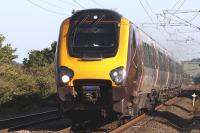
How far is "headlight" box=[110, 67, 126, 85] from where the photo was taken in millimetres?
14434

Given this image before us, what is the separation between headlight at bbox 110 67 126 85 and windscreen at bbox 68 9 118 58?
485 millimetres

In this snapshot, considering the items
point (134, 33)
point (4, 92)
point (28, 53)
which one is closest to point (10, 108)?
point (4, 92)

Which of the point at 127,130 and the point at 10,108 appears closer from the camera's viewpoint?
the point at 127,130

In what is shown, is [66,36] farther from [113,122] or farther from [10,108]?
[10,108]

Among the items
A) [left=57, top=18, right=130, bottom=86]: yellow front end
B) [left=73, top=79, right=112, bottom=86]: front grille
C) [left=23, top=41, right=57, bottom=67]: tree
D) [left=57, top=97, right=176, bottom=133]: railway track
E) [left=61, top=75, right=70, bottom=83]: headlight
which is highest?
[left=23, top=41, right=57, bottom=67]: tree

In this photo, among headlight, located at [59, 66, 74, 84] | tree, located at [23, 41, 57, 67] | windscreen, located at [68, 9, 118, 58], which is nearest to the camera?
headlight, located at [59, 66, 74, 84]

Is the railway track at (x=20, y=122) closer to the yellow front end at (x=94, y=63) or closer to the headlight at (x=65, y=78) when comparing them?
the headlight at (x=65, y=78)

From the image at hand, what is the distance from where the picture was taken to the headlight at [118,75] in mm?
14434

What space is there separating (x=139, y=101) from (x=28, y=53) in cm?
3503

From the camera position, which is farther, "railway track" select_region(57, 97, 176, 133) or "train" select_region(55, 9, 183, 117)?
"railway track" select_region(57, 97, 176, 133)

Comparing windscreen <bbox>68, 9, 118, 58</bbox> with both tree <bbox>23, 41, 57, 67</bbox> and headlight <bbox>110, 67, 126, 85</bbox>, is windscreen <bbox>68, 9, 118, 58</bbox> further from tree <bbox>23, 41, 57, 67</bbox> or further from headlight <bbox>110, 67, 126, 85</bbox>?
tree <bbox>23, 41, 57, 67</bbox>

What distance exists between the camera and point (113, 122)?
60.0 ft

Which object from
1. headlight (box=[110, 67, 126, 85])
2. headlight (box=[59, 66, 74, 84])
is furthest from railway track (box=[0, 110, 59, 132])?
headlight (box=[110, 67, 126, 85])

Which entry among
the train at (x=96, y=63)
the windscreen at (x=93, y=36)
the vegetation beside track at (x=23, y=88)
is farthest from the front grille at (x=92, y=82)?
the vegetation beside track at (x=23, y=88)
